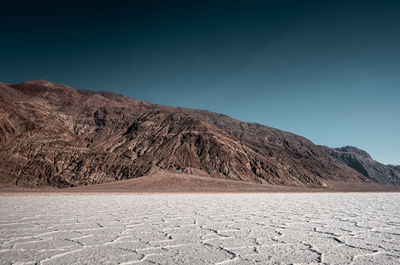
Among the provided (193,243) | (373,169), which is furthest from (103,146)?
(373,169)

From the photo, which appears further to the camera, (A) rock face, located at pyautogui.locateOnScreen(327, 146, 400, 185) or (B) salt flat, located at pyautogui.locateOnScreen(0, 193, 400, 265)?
(A) rock face, located at pyautogui.locateOnScreen(327, 146, 400, 185)

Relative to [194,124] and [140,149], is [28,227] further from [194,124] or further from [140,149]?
[194,124]

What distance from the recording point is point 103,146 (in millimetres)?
44688

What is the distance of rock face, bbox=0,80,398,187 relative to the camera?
116 feet

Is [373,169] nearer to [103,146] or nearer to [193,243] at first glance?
[103,146]

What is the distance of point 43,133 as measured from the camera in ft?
128

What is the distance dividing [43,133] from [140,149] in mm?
14980

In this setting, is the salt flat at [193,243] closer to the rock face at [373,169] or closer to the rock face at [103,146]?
the rock face at [103,146]

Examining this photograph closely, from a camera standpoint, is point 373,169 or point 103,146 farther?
point 373,169

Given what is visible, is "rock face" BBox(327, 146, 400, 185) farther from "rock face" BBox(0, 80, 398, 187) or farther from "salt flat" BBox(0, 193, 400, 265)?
"salt flat" BBox(0, 193, 400, 265)

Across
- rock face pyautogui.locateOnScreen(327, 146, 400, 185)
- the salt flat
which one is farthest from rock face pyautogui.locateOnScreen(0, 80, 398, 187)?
rock face pyautogui.locateOnScreen(327, 146, 400, 185)

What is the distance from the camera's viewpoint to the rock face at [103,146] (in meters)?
35.4

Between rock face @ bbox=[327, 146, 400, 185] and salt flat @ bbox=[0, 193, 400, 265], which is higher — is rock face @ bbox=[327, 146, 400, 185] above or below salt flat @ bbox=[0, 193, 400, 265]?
above

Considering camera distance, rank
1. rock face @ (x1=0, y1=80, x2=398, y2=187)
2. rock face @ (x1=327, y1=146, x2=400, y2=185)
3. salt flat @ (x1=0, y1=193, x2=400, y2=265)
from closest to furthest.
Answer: salt flat @ (x1=0, y1=193, x2=400, y2=265) < rock face @ (x1=0, y1=80, x2=398, y2=187) < rock face @ (x1=327, y1=146, x2=400, y2=185)
